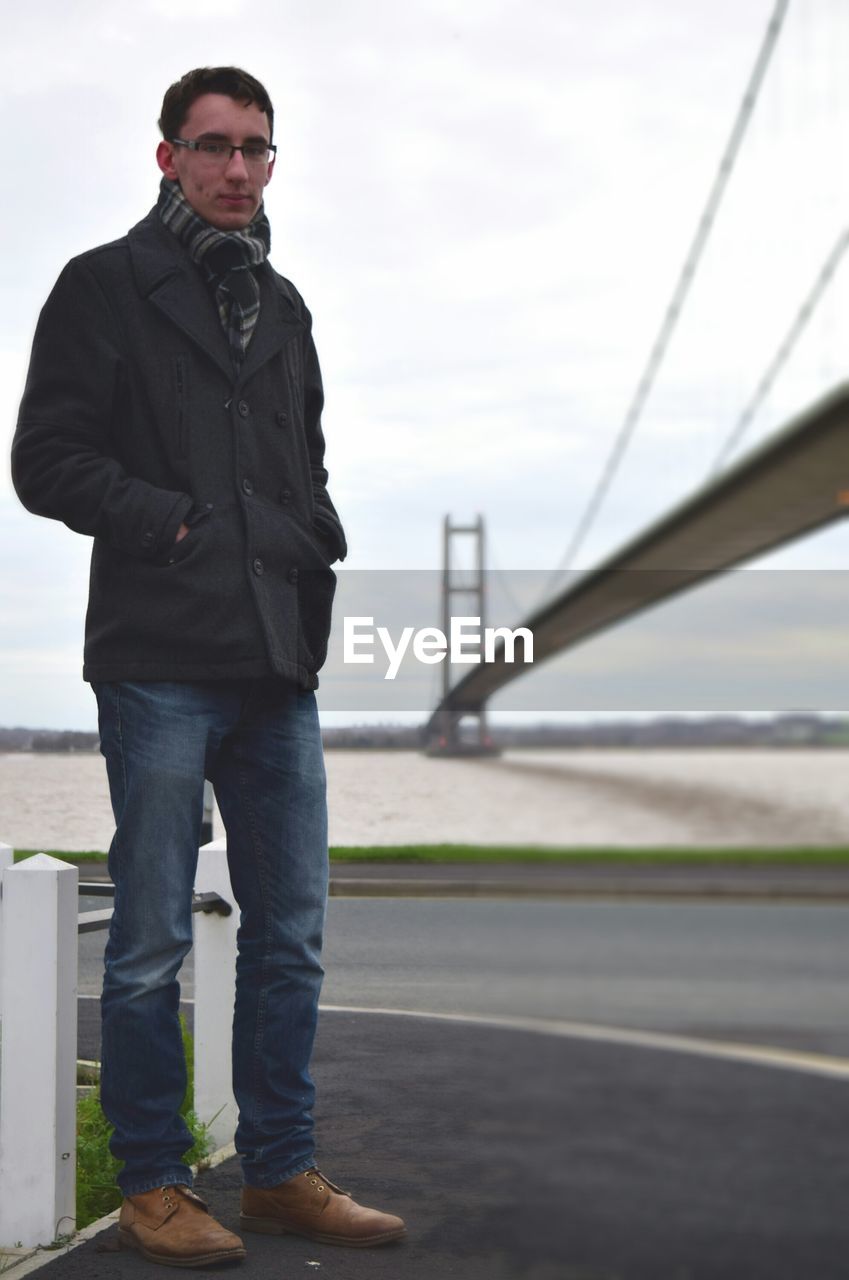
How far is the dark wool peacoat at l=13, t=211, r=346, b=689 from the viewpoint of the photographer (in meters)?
1.79

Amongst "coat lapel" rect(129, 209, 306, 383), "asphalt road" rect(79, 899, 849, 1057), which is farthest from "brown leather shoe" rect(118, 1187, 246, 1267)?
"asphalt road" rect(79, 899, 849, 1057)

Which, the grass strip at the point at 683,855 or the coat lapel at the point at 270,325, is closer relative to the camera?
the grass strip at the point at 683,855

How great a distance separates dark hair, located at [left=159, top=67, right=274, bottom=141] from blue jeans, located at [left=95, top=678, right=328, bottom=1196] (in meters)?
0.72

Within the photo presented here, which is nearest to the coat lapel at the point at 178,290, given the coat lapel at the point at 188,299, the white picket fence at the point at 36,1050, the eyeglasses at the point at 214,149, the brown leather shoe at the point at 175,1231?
the coat lapel at the point at 188,299

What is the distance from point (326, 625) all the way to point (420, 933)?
5.03 metres

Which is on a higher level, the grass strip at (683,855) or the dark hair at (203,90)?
the dark hair at (203,90)

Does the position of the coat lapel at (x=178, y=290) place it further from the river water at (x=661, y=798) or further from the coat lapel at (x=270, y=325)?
the river water at (x=661, y=798)

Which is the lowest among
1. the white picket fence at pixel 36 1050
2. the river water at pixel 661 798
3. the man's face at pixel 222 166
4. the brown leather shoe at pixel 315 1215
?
the brown leather shoe at pixel 315 1215

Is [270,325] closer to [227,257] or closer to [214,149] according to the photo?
[227,257]

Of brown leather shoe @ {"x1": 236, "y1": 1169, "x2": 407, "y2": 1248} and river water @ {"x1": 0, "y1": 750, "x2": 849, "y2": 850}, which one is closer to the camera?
river water @ {"x1": 0, "y1": 750, "x2": 849, "y2": 850}

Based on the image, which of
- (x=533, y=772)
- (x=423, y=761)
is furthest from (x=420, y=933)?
(x=533, y=772)

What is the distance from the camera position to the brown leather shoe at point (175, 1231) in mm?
1754

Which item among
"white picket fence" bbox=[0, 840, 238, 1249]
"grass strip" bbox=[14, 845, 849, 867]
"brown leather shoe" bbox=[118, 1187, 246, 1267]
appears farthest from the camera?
"white picket fence" bbox=[0, 840, 238, 1249]

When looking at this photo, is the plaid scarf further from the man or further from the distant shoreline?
the distant shoreline
